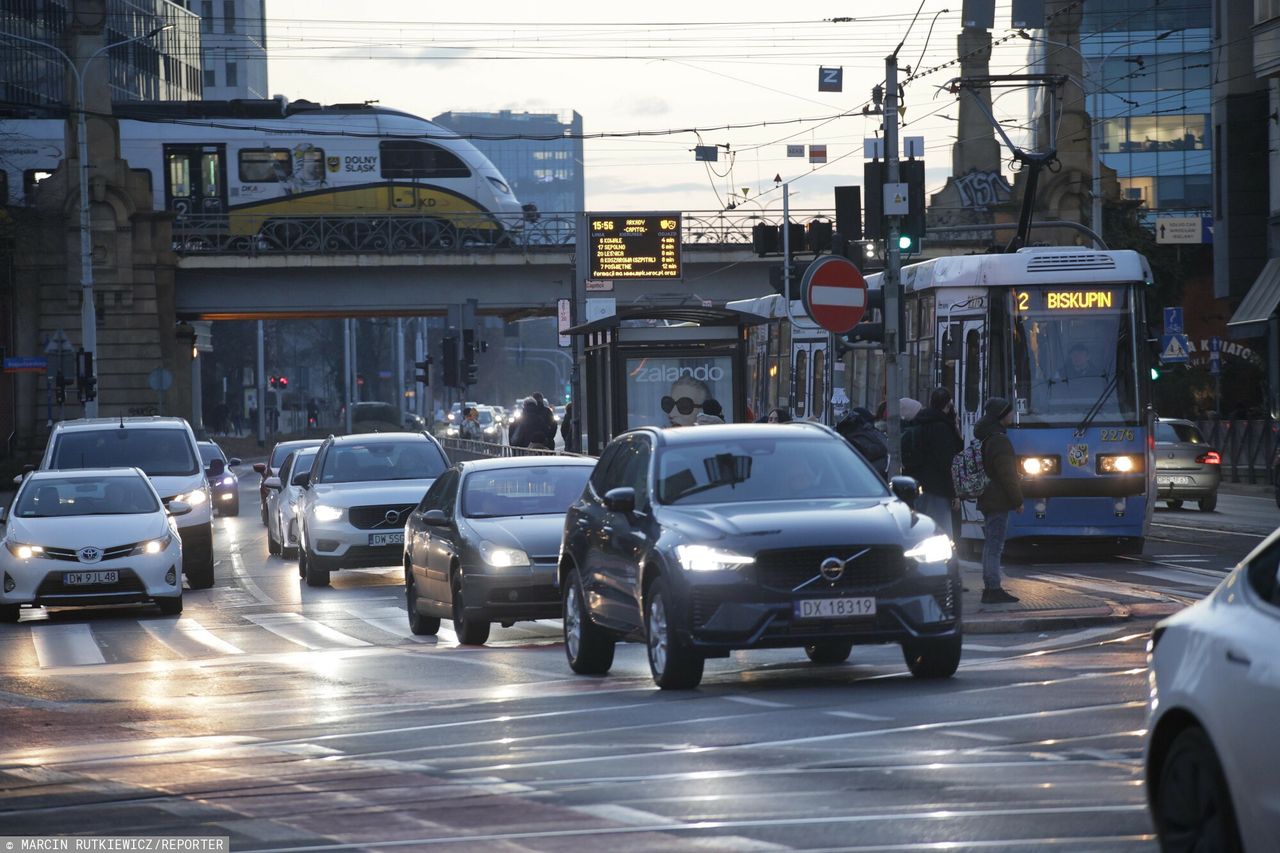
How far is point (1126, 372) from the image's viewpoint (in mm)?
24562

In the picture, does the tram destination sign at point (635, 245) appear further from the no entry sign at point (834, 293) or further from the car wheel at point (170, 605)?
the no entry sign at point (834, 293)

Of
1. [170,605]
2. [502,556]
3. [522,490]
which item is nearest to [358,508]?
[170,605]

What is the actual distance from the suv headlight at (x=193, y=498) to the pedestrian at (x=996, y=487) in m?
10.7

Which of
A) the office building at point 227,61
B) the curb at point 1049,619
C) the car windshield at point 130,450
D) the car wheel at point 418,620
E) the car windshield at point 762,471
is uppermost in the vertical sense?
the office building at point 227,61

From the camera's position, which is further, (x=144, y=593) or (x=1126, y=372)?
(x=1126, y=372)

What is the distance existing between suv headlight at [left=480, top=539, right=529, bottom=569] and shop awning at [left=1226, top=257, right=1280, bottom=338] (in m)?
37.8

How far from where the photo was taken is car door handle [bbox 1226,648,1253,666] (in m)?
5.64

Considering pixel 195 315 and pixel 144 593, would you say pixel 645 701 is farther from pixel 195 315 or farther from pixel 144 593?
pixel 195 315

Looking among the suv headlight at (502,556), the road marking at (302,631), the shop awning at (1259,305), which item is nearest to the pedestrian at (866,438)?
the suv headlight at (502,556)

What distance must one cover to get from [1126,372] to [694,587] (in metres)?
13.6

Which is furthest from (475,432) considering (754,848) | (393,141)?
(754,848)

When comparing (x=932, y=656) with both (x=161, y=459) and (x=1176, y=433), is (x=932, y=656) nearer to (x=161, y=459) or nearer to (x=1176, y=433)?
(x=161, y=459)

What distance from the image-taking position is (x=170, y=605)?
21.2 meters

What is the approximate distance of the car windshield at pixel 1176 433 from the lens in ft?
117
